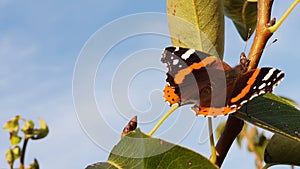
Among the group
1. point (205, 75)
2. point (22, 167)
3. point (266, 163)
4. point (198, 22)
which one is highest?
point (198, 22)

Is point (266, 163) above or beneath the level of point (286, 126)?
beneath

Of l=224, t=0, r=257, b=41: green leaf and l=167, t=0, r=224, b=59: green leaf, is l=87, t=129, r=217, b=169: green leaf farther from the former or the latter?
l=224, t=0, r=257, b=41: green leaf

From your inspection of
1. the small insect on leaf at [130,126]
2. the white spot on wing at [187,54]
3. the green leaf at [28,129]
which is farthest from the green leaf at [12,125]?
the white spot on wing at [187,54]

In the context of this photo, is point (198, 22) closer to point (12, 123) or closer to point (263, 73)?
point (263, 73)

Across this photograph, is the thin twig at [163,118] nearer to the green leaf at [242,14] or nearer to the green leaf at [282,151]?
the green leaf at [282,151]

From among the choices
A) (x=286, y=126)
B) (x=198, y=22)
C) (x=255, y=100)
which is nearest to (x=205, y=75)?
(x=198, y=22)

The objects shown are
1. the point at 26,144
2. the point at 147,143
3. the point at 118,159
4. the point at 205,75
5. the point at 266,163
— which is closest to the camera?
the point at 147,143

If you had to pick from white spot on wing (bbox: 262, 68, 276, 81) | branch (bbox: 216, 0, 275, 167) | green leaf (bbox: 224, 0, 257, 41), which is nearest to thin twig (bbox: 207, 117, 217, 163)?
branch (bbox: 216, 0, 275, 167)
